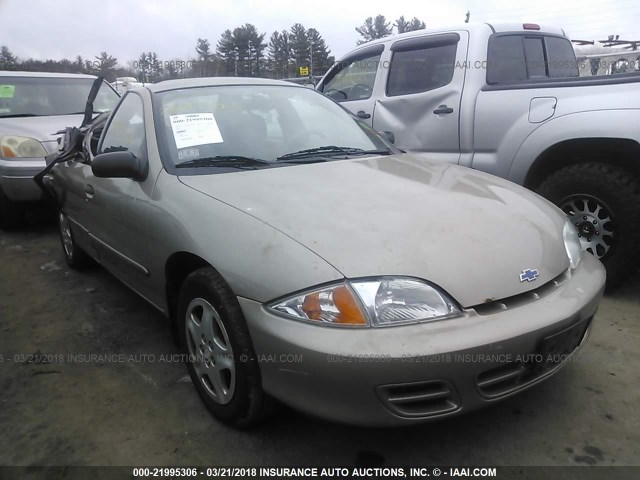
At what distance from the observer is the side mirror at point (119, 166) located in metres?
2.48

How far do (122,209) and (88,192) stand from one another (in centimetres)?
67

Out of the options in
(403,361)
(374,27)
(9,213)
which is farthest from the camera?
(374,27)

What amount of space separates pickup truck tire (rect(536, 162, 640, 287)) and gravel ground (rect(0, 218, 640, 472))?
1.10ft

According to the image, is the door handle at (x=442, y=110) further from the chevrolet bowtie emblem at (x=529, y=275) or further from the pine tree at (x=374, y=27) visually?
the pine tree at (x=374, y=27)

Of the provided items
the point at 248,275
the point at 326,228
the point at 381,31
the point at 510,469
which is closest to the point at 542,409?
the point at 510,469

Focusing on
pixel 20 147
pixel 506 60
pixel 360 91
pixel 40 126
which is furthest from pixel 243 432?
pixel 40 126

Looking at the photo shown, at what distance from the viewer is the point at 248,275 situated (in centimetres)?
181

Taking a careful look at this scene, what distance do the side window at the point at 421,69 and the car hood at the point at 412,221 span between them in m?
1.86

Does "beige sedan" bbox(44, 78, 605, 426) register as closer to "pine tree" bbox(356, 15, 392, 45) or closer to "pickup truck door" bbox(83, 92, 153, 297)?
"pickup truck door" bbox(83, 92, 153, 297)

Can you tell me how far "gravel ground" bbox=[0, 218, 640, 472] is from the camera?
1.94 m

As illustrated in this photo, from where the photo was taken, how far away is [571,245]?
2.23 metres

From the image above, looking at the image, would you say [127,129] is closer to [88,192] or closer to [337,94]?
[88,192]

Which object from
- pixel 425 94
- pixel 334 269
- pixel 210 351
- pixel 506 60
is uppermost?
pixel 506 60

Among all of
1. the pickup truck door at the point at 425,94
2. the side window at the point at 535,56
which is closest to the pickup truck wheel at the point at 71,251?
the pickup truck door at the point at 425,94
